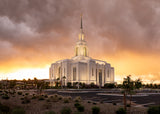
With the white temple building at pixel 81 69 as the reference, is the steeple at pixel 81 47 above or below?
above

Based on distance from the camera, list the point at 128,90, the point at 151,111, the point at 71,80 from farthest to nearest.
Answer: the point at 71,80, the point at 128,90, the point at 151,111

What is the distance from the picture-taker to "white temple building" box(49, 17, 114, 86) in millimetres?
69188

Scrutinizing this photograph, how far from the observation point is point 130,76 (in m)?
13.7

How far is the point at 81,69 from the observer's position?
6906 cm

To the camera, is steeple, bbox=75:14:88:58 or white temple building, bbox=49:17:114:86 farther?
steeple, bbox=75:14:88:58

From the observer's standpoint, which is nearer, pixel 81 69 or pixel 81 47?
pixel 81 69

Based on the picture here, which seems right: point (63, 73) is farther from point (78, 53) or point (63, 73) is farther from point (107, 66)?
point (107, 66)

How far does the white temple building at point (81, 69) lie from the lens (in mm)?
69188

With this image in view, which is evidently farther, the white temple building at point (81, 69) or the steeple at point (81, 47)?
the steeple at point (81, 47)

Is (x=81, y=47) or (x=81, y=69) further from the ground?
(x=81, y=47)

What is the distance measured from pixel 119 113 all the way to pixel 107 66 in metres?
70.1

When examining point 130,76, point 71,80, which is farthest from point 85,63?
point 130,76

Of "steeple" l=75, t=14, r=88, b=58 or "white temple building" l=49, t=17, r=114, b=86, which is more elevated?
"steeple" l=75, t=14, r=88, b=58

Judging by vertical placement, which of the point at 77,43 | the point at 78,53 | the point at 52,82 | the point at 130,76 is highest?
the point at 77,43
